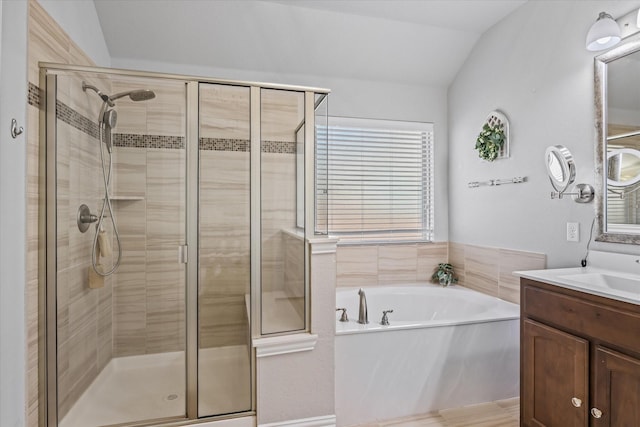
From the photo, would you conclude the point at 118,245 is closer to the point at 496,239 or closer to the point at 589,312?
the point at 589,312

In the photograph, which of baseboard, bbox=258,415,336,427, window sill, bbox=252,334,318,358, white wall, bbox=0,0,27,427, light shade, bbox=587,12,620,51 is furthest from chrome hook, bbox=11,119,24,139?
light shade, bbox=587,12,620,51

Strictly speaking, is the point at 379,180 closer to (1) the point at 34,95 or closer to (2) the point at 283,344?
(2) the point at 283,344

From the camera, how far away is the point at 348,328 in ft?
6.89

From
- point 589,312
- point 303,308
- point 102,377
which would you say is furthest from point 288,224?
point 589,312

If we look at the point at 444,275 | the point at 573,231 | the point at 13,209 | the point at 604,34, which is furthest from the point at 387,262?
the point at 13,209

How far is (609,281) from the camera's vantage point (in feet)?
6.07

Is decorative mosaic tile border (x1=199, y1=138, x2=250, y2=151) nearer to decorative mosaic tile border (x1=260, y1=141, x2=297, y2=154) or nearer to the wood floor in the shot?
decorative mosaic tile border (x1=260, y1=141, x2=297, y2=154)

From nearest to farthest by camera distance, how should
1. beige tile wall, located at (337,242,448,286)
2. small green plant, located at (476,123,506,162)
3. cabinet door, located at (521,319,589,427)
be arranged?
cabinet door, located at (521,319,589,427) → small green plant, located at (476,123,506,162) → beige tile wall, located at (337,242,448,286)

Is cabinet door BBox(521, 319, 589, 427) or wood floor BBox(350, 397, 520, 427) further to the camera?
wood floor BBox(350, 397, 520, 427)

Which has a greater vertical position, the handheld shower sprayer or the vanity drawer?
the handheld shower sprayer

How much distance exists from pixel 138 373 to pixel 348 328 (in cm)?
120

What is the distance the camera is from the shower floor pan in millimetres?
1827

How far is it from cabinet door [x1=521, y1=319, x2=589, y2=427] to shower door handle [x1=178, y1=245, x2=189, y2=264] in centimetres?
183

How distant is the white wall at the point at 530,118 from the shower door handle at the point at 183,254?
2307 mm
